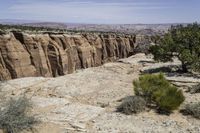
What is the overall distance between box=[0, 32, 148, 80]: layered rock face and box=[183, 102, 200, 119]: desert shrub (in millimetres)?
28765

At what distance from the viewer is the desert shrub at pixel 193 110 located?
13.6 m

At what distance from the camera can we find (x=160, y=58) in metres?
25.4

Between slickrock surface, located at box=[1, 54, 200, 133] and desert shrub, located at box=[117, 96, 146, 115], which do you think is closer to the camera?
slickrock surface, located at box=[1, 54, 200, 133]

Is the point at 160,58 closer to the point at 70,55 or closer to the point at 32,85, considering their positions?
the point at 32,85

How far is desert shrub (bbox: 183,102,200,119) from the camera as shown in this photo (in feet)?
44.6

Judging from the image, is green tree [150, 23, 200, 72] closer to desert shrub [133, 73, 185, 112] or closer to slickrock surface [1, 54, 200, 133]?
slickrock surface [1, 54, 200, 133]

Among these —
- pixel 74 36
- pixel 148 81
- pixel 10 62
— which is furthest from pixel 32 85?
pixel 74 36

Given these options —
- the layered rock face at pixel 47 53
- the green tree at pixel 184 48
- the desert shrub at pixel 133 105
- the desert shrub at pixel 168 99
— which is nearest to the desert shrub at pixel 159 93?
the desert shrub at pixel 168 99

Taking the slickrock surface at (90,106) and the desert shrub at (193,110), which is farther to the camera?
the desert shrub at (193,110)

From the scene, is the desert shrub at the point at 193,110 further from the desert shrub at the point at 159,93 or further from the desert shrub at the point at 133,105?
the desert shrub at the point at 133,105

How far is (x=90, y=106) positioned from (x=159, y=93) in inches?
113

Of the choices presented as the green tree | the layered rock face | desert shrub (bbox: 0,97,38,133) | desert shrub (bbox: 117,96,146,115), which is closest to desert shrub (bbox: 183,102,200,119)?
desert shrub (bbox: 117,96,146,115)

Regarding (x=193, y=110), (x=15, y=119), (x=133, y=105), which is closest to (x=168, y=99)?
(x=193, y=110)

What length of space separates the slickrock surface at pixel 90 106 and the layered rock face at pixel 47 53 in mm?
21540
